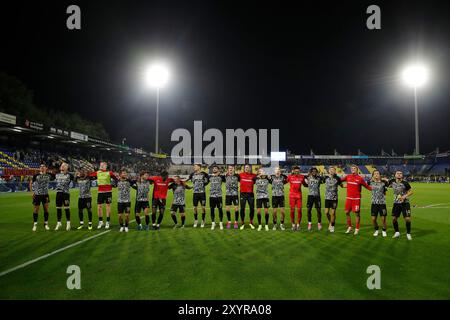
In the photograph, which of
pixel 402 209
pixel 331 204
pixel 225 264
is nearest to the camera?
pixel 225 264

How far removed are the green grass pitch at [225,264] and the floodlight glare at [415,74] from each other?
124 feet

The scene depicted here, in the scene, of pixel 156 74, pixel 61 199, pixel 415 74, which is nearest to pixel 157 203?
pixel 61 199

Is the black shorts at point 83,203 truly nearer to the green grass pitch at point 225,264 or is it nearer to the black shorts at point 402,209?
the green grass pitch at point 225,264

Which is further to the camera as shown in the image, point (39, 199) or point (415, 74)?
point (415, 74)

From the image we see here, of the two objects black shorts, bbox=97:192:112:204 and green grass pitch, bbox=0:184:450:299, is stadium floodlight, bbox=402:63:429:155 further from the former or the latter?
black shorts, bbox=97:192:112:204

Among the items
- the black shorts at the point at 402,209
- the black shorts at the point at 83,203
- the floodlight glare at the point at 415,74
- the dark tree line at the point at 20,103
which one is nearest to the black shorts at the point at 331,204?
the black shorts at the point at 402,209

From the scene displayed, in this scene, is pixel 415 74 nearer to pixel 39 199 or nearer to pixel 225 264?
pixel 225 264

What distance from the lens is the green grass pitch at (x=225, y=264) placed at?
4.93m

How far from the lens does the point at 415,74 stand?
40312 millimetres

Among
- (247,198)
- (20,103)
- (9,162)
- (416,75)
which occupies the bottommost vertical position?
(247,198)

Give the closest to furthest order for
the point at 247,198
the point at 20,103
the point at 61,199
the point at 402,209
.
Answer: the point at 402,209 → the point at 61,199 → the point at 247,198 → the point at 20,103

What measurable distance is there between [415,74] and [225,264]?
45481 millimetres

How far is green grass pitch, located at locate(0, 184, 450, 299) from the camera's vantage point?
4.93 m
